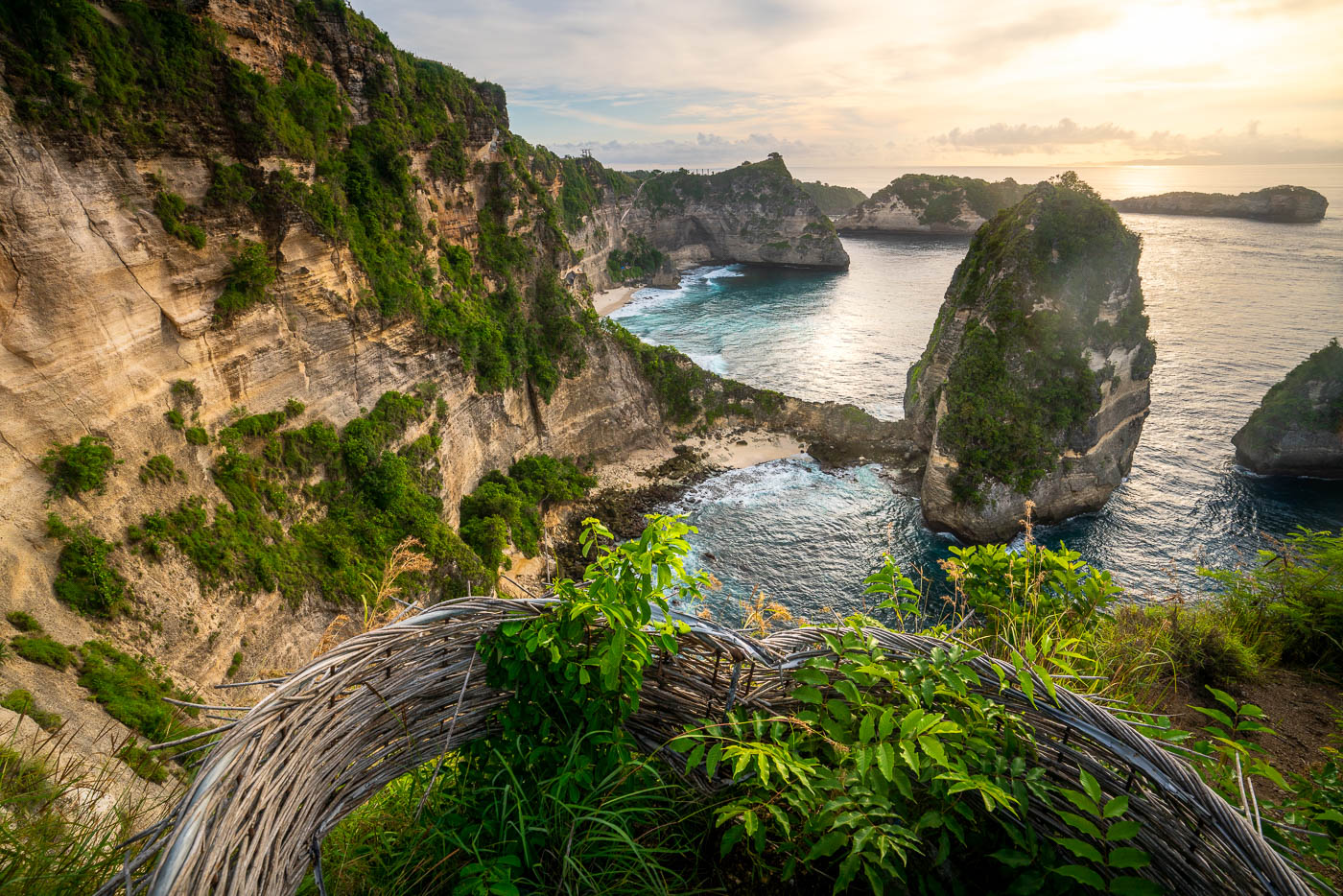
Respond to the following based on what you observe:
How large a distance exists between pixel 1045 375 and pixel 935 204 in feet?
321

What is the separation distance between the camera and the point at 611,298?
2995 inches

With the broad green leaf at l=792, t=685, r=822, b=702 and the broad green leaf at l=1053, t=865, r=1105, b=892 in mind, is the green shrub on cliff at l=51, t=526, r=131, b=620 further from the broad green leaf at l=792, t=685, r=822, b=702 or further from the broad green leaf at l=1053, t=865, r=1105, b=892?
the broad green leaf at l=1053, t=865, r=1105, b=892

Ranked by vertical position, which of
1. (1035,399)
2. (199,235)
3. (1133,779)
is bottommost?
(1035,399)

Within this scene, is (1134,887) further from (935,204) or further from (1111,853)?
(935,204)

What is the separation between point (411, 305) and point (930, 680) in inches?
868

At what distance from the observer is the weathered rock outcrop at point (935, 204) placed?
10694 cm

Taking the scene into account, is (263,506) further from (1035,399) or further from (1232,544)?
(1232,544)

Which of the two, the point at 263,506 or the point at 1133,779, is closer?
the point at 1133,779

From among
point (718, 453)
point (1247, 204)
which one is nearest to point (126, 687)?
point (718, 453)

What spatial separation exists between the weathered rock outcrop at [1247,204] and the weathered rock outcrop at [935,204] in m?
31.7

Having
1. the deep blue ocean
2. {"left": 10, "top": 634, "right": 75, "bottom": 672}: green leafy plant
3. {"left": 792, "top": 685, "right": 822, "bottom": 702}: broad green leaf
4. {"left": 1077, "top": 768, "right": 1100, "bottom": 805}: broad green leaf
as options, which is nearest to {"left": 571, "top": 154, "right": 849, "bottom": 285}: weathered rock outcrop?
the deep blue ocean

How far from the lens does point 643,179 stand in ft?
328

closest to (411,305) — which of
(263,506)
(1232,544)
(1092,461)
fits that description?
(263,506)

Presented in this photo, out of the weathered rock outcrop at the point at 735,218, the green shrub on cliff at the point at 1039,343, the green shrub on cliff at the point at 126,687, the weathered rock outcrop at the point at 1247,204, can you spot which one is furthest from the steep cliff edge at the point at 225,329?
the weathered rock outcrop at the point at 1247,204
